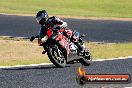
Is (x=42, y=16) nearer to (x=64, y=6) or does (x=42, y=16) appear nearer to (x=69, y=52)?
(x=69, y=52)

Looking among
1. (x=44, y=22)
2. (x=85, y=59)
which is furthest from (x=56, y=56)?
(x=85, y=59)

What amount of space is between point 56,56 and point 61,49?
42 cm

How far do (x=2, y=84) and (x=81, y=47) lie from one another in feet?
15.6

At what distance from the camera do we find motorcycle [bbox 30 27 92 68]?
43.6 feet

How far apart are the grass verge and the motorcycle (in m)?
2.75

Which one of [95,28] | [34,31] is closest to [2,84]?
[34,31]

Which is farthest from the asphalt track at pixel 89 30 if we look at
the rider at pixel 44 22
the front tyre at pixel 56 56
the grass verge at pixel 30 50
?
the front tyre at pixel 56 56

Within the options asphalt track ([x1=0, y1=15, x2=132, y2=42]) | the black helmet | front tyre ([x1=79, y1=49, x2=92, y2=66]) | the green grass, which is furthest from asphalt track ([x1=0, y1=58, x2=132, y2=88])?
the green grass

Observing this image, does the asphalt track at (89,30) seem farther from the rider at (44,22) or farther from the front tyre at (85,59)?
the rider at (44,22)

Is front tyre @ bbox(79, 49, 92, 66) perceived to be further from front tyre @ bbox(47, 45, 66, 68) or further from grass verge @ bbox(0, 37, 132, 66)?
grass verge @ bbox(0, 37, 132, 66)

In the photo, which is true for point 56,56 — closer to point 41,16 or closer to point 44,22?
point 44,22

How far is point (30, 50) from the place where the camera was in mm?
20922

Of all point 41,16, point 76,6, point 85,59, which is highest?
point 41,16

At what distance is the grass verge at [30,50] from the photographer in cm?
1766
